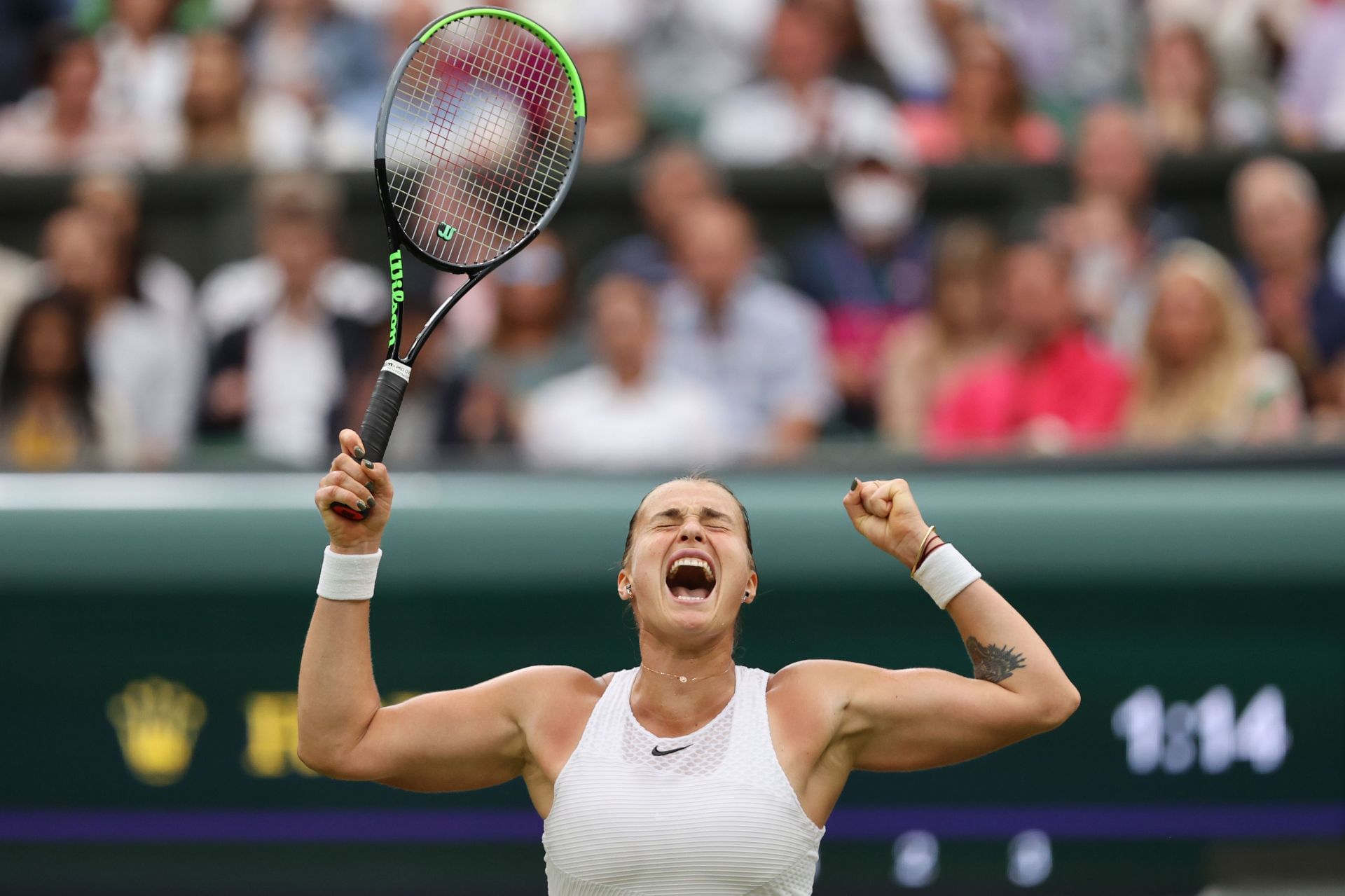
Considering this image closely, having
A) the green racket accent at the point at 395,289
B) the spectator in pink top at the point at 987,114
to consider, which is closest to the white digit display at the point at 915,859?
the spectator in pink top at the point at 987,114

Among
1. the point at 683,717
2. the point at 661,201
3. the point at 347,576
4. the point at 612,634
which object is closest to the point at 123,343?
the point at 661,201

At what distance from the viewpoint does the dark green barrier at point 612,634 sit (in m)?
6.05

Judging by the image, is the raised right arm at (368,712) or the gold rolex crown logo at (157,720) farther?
the gold rolex crown logo at (157,720)

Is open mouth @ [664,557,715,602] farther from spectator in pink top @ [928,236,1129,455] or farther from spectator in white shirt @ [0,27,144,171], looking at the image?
spectator in white shirt @ [0,27,144,171]

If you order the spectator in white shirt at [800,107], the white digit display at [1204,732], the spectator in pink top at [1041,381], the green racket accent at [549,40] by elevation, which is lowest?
the white digit display at [1204,732]

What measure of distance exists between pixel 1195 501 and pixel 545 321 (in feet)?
7.72

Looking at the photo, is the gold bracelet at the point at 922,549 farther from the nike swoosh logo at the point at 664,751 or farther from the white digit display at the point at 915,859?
the white digit display at the point at 915,859

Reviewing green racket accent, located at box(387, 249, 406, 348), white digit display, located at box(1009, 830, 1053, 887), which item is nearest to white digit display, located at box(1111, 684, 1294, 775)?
white digit display, located at box(1009, 830, 1053, 887)

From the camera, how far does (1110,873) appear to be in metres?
6.07

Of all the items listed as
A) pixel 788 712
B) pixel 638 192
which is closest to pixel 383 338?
pixel 638 192

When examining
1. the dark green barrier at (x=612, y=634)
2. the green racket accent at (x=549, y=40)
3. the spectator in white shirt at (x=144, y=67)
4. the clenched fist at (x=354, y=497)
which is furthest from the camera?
A: the spectator in white shirt at (x=144, y=67)

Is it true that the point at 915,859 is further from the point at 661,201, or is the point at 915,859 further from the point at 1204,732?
the point at 661,201

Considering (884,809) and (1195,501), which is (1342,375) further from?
(884,809)

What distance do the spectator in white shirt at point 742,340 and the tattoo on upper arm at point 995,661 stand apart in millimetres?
3460
